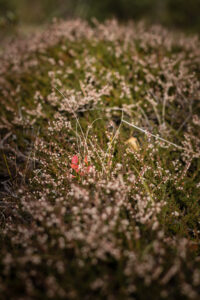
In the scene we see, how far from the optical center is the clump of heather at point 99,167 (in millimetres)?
1221

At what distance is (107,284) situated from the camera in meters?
1.12

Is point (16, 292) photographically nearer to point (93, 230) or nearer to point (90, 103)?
point (93, 230)

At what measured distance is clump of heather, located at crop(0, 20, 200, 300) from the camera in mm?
1221

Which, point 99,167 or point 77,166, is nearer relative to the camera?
point 77,166

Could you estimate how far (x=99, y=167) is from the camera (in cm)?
209

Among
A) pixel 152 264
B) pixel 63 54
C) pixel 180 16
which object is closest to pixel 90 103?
pixel 63 54

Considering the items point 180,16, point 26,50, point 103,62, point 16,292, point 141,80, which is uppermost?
point 180,16

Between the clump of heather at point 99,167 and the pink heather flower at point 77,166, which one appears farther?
the pink heather flower at point 77,166

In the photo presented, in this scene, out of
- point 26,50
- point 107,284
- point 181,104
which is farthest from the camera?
point 26,50

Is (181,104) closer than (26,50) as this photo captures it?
Yes

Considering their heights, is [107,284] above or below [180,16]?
below

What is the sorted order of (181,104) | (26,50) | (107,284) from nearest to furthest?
(107,284) < (181,104) < (26,50)

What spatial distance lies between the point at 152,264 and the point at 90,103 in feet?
6.96

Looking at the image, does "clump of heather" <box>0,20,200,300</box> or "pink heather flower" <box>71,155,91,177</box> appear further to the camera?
"pink heather flower" <box>71,155,91,177</box>
